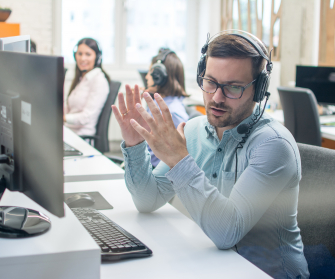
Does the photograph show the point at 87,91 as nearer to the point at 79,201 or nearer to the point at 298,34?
the point at 79,201

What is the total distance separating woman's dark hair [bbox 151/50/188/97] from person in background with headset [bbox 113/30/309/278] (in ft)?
3.73

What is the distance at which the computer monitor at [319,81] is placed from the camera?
352 centimetres

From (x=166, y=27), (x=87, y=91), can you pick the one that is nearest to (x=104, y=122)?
(x=87, y=91)

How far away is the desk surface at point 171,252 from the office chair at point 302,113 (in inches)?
72.0

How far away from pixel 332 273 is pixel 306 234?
0.13 m

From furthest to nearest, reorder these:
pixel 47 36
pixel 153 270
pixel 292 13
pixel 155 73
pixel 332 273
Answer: pixel 47 36 < pixel 292 13 < pixel 155 73 < pixel 332 273 < pixel 153 270

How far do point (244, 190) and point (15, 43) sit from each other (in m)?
0.83

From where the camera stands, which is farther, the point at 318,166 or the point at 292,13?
the point at 292,13

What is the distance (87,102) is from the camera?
126 inches

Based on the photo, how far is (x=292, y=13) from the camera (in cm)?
418

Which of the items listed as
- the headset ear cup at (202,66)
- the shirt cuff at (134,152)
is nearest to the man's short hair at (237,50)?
the headset ear cup at (202,66)

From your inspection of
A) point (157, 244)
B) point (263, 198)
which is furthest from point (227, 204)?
point (157, 244)

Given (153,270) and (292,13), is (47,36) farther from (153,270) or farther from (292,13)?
(153,270)

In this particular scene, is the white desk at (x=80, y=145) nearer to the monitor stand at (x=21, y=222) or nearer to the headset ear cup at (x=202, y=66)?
the headset ear cup at (x=202, y=66)
